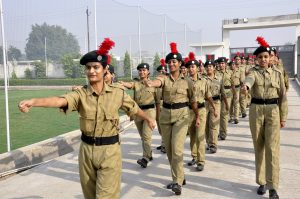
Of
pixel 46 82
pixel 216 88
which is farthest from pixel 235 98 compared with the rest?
pixel 46 82

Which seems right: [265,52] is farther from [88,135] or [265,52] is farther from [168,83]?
[88,135]

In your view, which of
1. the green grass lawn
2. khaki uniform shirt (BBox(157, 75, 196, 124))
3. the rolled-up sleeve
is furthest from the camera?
the green grass lawn

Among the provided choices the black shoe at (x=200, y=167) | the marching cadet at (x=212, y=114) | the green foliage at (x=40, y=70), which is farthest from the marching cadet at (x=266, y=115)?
the green foliage at (x=40, y=70)

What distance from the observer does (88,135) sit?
349 cm

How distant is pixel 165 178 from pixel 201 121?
130cm

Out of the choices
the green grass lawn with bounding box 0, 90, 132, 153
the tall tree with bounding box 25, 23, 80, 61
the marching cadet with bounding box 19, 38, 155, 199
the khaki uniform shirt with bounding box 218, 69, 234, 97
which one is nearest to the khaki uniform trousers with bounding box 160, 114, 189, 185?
the marching cadet with bounding box 19, 38, 155, 199

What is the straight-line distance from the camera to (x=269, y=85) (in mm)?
4895

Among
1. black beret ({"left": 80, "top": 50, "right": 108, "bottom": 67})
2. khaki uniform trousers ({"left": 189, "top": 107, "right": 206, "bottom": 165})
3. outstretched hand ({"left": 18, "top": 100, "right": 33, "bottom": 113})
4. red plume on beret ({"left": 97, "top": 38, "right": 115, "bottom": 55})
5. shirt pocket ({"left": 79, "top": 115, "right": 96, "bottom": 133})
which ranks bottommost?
khaki uniform trousers ({"left": 189, "top": 107, "right": 206, "bottom": 165})

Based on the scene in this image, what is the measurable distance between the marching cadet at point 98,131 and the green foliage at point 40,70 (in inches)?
1514

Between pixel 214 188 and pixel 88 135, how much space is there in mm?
2602

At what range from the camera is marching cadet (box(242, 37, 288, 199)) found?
483 centimetres

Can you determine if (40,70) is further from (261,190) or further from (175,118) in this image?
(261,190)

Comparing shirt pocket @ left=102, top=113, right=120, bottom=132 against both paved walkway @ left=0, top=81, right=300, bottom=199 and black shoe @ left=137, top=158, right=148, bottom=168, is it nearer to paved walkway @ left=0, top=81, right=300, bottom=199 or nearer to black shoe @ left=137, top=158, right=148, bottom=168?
paved walkway @ left=0, top=81, right=300, bottom=199

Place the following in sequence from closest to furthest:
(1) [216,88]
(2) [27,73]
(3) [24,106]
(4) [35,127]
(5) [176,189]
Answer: (3) [24,106] → (5) [176,189] → (1) [216,88] → (4) [35,127] → (2) [27,73]
